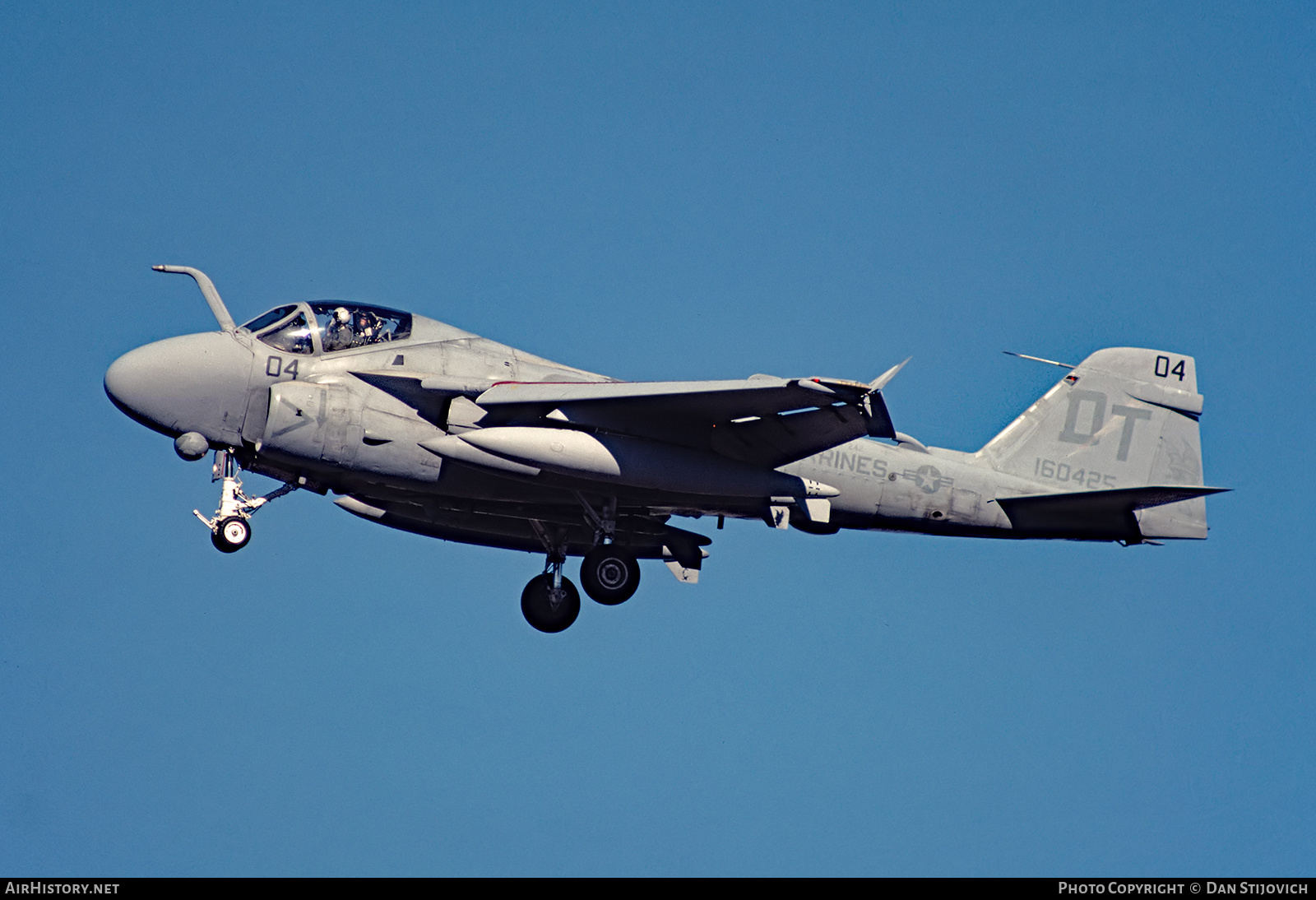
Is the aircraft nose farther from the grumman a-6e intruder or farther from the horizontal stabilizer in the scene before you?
the horizontal stabilizer

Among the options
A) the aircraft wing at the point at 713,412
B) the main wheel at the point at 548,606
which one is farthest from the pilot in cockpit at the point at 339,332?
the main wheel at the point at 548,606

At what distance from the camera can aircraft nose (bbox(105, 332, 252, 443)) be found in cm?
1619

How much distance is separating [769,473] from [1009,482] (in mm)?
3468

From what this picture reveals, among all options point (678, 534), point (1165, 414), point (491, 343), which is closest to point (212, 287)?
point (491, 343)

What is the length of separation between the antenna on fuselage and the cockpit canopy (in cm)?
21

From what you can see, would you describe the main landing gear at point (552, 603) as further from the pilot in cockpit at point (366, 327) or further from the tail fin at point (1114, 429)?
the tail fin at point (1114, 429)

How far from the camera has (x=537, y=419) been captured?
643 inches

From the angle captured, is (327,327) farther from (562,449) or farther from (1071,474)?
(1071,474)

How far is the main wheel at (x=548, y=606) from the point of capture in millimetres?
19359

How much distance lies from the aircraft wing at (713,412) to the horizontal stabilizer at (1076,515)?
3288 millimetres

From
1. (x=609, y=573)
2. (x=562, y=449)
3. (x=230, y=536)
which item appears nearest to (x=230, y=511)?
(x=230, y=536)

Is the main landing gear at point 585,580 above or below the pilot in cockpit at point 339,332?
below

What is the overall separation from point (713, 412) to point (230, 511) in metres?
5.40

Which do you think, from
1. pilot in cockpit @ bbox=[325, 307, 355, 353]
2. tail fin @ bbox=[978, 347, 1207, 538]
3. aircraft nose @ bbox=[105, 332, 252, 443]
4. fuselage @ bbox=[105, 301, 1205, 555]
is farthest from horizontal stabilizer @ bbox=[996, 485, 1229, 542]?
aircraft nose @ bbox=[105, 332, 252, 443]
